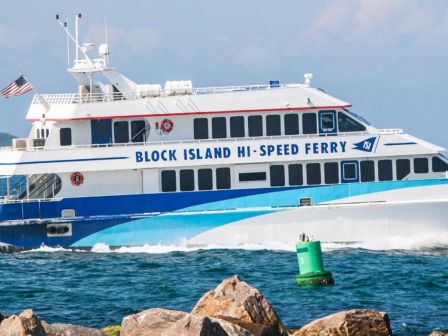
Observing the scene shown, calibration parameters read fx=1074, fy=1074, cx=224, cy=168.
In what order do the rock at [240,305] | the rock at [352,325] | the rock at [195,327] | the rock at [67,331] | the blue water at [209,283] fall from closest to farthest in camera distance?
the rock at [195,327], the rock at [67,331], the rock at [352,325], the rock at [240,305], the blue water at [209,283]

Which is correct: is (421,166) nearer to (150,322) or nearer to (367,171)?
(367,171)

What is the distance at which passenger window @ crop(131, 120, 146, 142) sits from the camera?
27953 mm

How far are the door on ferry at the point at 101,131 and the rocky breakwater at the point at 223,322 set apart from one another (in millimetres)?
11434

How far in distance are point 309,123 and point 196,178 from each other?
3.26 metres

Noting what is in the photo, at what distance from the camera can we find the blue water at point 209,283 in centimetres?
1953

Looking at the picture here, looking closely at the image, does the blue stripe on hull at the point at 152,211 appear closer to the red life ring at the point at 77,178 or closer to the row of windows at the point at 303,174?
the row of windows at the point at 303,174

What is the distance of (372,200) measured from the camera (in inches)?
1069

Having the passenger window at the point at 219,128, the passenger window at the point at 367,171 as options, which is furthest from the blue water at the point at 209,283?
the passenger window at the point at 219,128

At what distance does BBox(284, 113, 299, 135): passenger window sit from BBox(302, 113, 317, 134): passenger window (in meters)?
0.18

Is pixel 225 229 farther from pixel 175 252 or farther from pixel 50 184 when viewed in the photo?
pixel 50 184

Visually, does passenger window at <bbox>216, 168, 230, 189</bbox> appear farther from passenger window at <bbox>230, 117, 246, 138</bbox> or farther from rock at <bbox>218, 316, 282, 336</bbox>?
rock at <bbox>218, 316, 282, 336</bbox>

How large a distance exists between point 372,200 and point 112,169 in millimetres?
6653

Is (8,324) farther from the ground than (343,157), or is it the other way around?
(343,157)

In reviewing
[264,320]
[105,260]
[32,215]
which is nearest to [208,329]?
[264,320]
